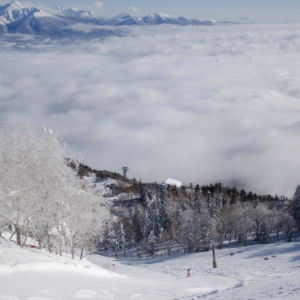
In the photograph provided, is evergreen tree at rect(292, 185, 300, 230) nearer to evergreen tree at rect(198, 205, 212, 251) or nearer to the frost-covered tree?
evergreen tree at rect(198, 205, 212, 251)

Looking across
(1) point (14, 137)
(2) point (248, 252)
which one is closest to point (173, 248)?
(2) point (248, 252)

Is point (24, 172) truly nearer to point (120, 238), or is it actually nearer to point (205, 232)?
point (205, 232)

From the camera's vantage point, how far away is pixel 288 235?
221 ft

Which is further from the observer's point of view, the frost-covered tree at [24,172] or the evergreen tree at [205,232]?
the evergreen tree at [205,232]

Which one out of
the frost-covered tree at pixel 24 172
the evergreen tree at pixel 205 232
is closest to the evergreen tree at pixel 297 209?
the evergreen tree at pixel 205 232

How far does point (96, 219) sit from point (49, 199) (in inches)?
292

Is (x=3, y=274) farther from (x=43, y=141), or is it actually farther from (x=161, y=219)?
(x=161, y=219)

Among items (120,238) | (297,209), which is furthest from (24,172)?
(297,209)

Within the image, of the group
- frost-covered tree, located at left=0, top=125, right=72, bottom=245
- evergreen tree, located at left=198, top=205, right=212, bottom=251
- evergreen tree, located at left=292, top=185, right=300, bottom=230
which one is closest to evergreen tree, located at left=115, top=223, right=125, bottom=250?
evergreen tree, located at left=198, top=205, right=212, bottom=251

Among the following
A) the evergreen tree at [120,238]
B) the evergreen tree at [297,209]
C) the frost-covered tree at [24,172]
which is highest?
the frost-covered tree at [24,172]

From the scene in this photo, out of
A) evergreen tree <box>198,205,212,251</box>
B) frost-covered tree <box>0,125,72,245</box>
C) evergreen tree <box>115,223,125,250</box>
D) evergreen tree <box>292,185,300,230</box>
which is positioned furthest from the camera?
evergreen tree <box>115,223,125,250</box>

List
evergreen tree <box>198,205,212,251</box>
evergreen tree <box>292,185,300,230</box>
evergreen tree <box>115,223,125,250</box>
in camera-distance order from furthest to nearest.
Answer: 1. evergreen tree <box>115,223,125,250</box>
2. evergreen tree <box>292,185,300,230</box>
3. evergreen tree <box>198,205,212,251</box>

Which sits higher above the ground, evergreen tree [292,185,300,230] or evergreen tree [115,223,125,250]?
evergreen tree [292,185,300,230]

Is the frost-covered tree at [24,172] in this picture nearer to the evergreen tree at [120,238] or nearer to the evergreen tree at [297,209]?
the evergreen tree at [120,238]
